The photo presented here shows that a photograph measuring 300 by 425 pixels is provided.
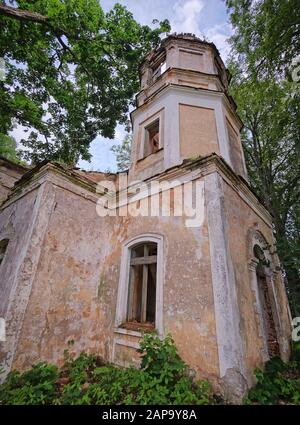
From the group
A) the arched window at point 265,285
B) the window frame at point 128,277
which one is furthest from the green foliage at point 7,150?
the arched window at point 265,285

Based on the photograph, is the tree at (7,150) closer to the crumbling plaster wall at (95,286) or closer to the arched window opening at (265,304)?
the crumbling plaster wall at (95,286)

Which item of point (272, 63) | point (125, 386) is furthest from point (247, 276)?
point (272, 63)

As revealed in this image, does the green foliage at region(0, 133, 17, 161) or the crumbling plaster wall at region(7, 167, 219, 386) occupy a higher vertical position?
the green foliage at region(0, 133, 17, 161)

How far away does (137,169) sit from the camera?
6719 mm

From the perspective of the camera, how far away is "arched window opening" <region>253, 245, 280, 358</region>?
16.6 ft

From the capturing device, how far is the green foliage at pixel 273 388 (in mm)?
3186

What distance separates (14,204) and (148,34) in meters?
8.47

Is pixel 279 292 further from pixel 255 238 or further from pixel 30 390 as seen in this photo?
pixel 30 390

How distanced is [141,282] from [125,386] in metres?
2.24

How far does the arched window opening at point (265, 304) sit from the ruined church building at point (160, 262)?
3cm

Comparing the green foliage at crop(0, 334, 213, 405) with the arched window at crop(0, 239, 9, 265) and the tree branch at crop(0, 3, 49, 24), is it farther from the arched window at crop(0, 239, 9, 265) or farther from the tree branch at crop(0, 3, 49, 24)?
the tree branch at crop(0, 3, 49, 24)

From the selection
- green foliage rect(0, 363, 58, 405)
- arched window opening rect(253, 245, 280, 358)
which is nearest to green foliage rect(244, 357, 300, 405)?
arched window opening rect(253, 245, 280, 358)

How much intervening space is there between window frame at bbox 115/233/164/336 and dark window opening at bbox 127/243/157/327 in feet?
0.42
